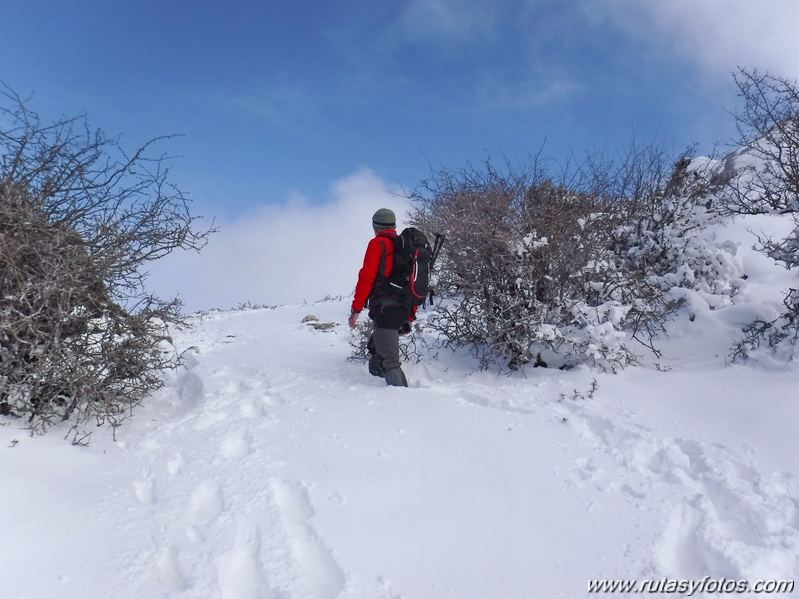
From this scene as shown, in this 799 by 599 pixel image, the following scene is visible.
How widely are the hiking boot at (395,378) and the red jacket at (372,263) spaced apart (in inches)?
29.2

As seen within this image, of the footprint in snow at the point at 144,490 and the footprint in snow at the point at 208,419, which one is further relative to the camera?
the footprint in snow at the point at 208,419

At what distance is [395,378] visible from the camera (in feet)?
16.9

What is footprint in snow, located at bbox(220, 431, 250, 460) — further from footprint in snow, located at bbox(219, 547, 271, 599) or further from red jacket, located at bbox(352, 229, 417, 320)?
red jacket, located at bbox(352, 229, 417, 320)

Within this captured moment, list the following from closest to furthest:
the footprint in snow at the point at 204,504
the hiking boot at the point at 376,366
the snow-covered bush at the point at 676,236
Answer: the footprint in snow at the point at 204,504 → the hiking boot at the point at 376,366 → the snow-covered bush at the point at 676,236

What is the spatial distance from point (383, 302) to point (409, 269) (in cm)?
43

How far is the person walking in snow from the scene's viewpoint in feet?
16.4

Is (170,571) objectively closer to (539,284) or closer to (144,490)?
(144,490)

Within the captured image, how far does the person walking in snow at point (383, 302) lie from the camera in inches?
196

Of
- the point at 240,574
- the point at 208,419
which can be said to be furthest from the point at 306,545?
the point at 208,419

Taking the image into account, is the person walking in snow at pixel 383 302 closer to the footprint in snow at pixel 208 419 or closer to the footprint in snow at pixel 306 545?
the footprint in snow at pixel 208 419

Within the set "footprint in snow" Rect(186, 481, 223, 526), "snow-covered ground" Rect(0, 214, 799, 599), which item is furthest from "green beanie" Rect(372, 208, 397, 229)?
"footprint in snow" Rect(186, 481, 223, 526)

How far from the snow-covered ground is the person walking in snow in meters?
0.35

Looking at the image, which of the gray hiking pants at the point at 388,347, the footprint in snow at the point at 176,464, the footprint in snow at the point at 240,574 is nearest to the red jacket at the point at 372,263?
the gray hiking pants at the point at 388,347

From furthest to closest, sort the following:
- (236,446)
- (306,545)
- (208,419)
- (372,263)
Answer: (372,263)
(208,419)
(236,446)
(306,545)
